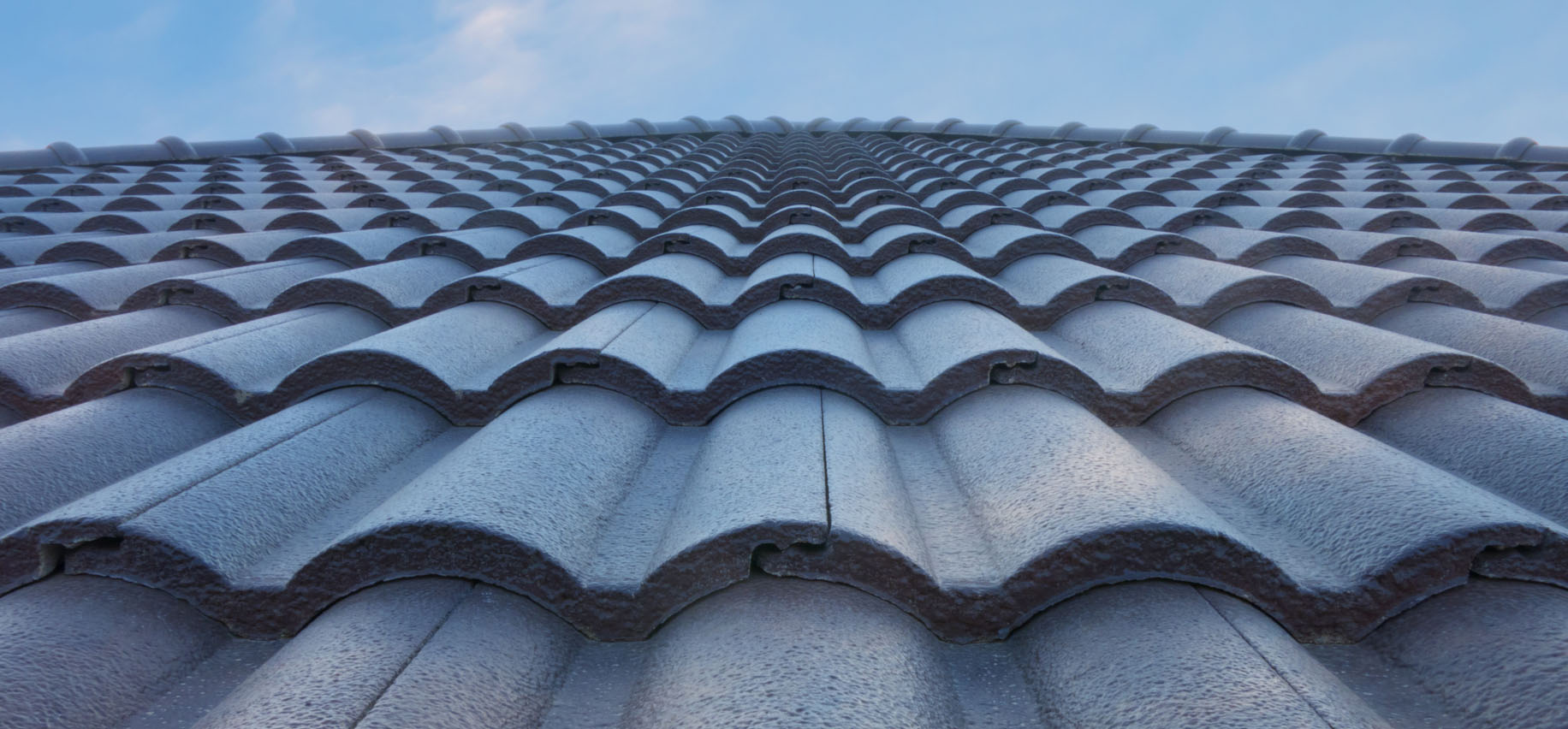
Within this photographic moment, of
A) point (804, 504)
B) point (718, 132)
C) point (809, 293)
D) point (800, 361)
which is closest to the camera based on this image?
point (804, 504)

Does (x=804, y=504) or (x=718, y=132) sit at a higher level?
(x=718, y=132)

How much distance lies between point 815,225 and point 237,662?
225 cm

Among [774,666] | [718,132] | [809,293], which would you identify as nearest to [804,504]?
[774,666]

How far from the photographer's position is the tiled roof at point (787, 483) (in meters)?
0.81

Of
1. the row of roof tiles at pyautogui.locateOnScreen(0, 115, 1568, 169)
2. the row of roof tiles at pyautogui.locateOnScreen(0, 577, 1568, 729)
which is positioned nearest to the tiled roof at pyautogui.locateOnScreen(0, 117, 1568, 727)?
the row of roof tiles at pyautogui.locateOnScreen(0, 577, 1568, 729)

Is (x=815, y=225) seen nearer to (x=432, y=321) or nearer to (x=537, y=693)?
(x=432, y=321)

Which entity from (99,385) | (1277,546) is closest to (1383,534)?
(1277,546)

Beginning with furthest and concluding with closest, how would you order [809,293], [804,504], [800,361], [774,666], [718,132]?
[718,132]
[809,293]
[800,361]
[804,504]
[774,666]

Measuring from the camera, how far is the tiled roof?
2.65ft

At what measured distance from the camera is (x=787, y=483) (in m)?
1.02

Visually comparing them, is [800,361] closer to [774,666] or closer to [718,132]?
[774,666]

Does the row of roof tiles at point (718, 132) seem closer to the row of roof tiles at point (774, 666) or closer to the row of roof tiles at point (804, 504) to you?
the row of roof tiles at point (804, 504)

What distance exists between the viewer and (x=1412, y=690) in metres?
0.83

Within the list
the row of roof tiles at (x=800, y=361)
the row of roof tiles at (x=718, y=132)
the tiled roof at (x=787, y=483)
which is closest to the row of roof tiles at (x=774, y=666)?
the tiled roof at (x=787, y=483)
